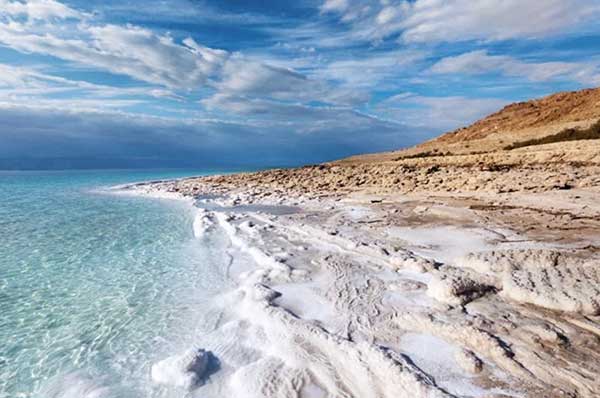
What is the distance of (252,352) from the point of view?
4441 mm

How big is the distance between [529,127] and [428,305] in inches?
1559

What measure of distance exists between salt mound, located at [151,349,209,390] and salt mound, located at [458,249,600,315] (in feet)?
14.1

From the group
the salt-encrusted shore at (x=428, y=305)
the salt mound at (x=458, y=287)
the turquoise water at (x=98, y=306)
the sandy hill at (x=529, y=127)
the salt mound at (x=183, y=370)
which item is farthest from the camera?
the sandy hill at (x=529, y=127)

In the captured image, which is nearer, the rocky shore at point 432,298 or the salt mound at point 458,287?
the rocky shore at point 432,298

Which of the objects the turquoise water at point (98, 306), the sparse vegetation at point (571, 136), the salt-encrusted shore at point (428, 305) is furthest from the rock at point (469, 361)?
the sparse vegetation at point (571, 136)

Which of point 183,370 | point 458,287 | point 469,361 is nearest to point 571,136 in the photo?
point 458,287

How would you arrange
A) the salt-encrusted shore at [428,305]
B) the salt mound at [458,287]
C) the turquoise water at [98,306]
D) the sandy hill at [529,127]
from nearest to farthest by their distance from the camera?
1. the salt-encrusted shore at [428,305]
2. the turquoise water at [98,306]
3. the salt mound at [458,287]
4. the sandy hill at [529,127]

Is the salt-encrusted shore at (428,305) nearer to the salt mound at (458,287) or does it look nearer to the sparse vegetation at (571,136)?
the salt mound at (458,287)

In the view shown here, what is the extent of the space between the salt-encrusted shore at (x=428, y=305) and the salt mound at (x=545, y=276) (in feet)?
0.06

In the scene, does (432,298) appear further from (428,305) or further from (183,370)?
(183,370)

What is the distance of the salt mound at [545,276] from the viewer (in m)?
4.56

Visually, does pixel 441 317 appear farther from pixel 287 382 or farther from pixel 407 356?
pixel 287 382

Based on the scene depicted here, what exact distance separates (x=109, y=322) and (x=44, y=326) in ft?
3.08

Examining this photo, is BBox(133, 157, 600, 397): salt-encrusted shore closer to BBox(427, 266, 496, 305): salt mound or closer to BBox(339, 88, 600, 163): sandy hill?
BBox(427, 266, 496, 305): salt mound
